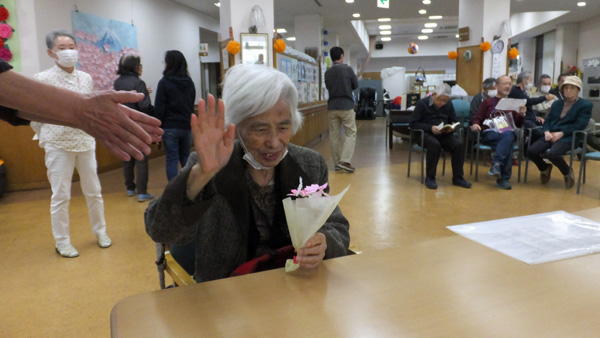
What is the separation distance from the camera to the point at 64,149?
3.09m

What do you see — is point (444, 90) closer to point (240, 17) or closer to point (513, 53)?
point (240, 17)

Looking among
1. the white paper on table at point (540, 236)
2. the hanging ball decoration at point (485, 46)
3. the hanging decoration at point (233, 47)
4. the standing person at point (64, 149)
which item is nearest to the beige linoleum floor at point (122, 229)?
the standing person at point (64, 149)

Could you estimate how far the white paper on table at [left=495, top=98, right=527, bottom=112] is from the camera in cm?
559

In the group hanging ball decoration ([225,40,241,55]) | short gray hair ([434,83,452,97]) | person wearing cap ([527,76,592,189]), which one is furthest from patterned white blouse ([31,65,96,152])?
person wearing cap ([527,76,592,189])

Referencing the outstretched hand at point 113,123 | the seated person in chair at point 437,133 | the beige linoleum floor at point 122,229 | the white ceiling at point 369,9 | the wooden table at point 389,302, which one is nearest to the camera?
the wooden table at point 389,302

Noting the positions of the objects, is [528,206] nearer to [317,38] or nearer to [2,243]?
[2,243]

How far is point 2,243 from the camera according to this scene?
358cm

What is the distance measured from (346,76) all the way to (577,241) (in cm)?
526

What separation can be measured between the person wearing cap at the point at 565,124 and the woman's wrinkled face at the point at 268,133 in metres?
4.75

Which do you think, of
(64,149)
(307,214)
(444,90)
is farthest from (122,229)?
(444,90)

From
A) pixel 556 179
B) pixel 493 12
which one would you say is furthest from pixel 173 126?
pixel 493 12

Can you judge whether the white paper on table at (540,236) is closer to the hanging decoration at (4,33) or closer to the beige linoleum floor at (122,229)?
the beige linoleum floor at (122,229)

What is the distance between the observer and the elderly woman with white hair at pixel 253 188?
1372mm

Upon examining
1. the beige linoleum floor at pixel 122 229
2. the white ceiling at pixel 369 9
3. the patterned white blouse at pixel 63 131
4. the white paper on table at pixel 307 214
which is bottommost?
the beige linoleum floor at pixel 122 229
